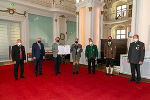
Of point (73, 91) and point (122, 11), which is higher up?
point (122, 11)

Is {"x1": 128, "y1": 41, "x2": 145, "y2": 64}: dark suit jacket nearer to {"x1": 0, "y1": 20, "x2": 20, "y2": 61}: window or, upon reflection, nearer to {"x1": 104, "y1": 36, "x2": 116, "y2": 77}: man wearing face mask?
{"x1": 104, "y1": 36, "x2": 116, "y2": 77}: man wearing face mask

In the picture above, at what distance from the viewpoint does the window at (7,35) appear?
8.60 m

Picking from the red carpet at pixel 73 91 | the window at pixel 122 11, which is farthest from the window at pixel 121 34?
the red carpet at pixel 73 91

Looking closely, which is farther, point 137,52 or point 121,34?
point 121,34

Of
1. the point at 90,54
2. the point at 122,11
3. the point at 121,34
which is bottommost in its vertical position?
the point at 90,54

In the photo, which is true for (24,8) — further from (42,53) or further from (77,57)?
(77,57)

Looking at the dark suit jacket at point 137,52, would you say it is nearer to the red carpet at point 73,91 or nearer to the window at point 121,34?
the red carpet at point 73,91

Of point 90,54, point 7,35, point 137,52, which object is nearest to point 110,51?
point 90,54

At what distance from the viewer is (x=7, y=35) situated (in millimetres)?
8844

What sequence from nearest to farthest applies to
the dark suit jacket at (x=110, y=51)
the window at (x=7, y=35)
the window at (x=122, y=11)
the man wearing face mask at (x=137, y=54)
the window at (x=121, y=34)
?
the man wearing face mask at (x=137, y=54), the dark suit jacket at (x=110, y=51), the window at (x=7, y=35), the window at (x=122, y=11), the window at (x=121, y=34)

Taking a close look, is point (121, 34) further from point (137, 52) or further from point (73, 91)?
point (73, 91)

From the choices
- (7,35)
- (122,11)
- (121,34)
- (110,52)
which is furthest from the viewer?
(121,34)

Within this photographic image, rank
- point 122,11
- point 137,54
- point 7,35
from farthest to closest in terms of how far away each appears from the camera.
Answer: point 122,11 < point 7,35 < point 137,54

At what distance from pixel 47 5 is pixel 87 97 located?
31.0ft
